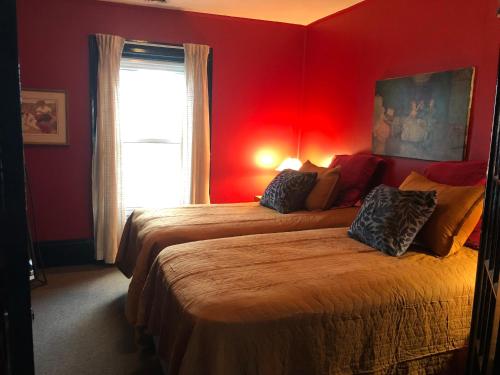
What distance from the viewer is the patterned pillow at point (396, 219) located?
2.19 m

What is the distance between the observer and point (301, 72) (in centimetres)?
457

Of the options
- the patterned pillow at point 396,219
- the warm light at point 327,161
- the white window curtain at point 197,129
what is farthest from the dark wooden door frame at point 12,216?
the warm light at point 327,161

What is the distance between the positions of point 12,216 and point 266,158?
3712mm

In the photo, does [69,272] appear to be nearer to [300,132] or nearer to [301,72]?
[300,132]

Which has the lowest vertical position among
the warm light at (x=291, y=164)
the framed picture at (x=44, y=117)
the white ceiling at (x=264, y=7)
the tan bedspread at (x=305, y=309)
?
the tan bedspread at (x=305, y=309)

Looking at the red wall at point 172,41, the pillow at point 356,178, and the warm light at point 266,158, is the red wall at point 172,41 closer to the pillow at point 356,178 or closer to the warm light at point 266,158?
the warm light at point 266,158

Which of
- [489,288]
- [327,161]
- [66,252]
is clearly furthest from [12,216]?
[327,161]

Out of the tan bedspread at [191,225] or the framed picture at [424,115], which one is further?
the framed picture at [424,115]

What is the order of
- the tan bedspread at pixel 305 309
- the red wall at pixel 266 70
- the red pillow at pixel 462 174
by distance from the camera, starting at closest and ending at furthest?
the tan bedspread at pixel 305 309 → the red pillow at pixel 462 174 → the red wall at pixel 266 70

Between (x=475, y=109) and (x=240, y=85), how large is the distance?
2.39 metres

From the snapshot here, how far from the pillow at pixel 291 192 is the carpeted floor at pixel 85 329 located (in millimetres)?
1436

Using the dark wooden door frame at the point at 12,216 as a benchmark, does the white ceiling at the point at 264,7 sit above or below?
above

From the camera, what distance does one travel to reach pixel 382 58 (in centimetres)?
340

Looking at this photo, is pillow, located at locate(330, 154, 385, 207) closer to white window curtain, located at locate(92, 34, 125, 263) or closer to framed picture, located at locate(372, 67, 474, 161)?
framed picture, located at locate(372, 67, 474, 161)
